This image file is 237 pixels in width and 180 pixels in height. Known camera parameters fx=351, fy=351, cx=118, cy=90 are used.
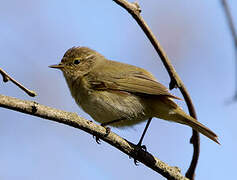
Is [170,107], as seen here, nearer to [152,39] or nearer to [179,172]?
[179,172]

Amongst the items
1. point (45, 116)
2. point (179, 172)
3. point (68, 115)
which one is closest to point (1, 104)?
point (45, 116)

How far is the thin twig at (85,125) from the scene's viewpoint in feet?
8.18

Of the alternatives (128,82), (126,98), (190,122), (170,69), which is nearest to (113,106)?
(126,98)

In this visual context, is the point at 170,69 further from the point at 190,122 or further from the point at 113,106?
the point at 113,106

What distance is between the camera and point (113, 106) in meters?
4.38

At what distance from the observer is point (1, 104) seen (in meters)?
2.40

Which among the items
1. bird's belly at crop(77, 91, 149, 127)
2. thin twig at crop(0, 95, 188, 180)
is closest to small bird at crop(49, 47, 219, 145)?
bird's belly at crop(77, 91, 149, 127)

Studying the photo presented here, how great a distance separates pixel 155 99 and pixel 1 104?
237 centimetres

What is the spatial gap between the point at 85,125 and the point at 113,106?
5.01 feet

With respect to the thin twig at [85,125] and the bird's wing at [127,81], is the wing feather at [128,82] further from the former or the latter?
the thin twig at [85,125]

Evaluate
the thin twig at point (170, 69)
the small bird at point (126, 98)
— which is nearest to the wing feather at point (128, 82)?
the small bird at point (126, 98)

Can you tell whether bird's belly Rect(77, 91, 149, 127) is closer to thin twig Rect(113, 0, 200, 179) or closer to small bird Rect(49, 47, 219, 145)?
small bird Rect(49, 47, 219, 145)

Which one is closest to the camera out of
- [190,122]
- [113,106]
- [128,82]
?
[190,122]

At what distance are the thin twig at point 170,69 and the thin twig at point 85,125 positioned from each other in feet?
2.29
